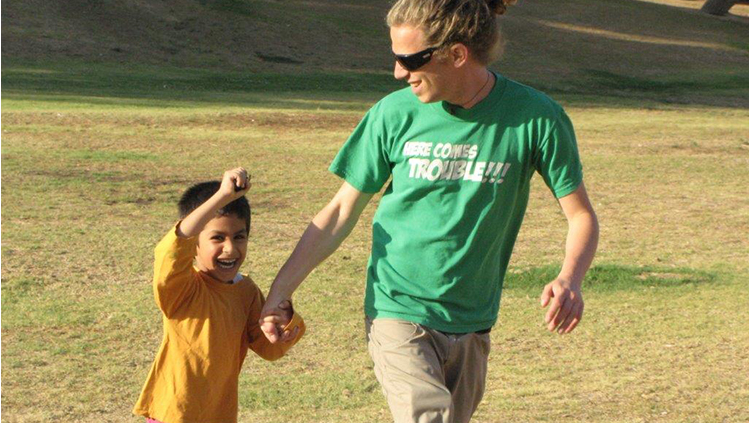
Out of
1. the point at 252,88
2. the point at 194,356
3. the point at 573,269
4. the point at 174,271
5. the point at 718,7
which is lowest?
the point at 718,7

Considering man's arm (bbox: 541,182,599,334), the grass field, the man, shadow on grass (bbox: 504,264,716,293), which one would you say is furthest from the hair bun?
shadow on grass (bbox: 504,264,716,293)

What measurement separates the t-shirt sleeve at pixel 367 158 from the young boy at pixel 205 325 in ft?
1.10

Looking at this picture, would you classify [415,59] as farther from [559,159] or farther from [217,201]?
[217,201]

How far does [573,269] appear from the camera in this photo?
3449 millimetres

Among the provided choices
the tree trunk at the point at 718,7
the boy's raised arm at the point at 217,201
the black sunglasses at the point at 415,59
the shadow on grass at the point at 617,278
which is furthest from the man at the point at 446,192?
the tree trunk at the point at 718,7

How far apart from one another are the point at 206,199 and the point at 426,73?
787 millimetres

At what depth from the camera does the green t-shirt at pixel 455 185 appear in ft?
11.6

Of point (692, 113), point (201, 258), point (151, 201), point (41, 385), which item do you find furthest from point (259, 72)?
point (201, 258)

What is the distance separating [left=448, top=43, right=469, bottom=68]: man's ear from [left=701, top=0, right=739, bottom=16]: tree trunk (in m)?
38.9

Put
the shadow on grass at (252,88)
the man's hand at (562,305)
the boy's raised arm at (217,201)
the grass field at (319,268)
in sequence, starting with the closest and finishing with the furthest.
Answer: the man's hand at (562,305) → the boy's raised arm at (217,201) → the grass field at (319,268) → the shadow on grass at (252,88)

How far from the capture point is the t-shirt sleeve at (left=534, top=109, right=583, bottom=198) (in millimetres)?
3537

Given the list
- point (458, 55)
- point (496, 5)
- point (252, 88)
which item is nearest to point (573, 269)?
point (458, 55)

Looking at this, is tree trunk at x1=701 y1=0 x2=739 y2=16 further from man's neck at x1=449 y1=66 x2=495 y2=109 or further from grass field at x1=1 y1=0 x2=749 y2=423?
man's neck at x1=449 y1=66 x2=495 y2=109

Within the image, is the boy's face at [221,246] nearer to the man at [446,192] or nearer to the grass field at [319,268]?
the man at [446,192]
